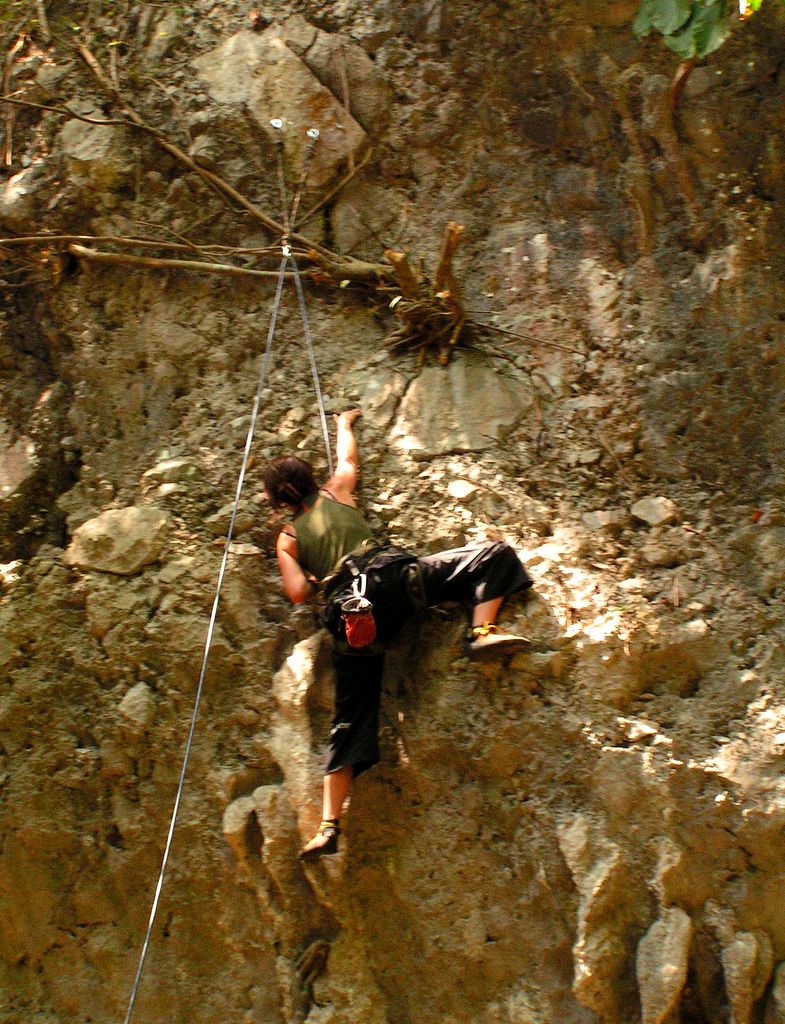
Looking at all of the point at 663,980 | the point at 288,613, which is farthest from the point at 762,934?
the point at 288,613

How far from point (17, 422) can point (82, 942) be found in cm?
217

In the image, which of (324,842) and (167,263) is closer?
(324,842)

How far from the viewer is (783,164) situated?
416 cm

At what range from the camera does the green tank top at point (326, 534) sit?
3422 mm

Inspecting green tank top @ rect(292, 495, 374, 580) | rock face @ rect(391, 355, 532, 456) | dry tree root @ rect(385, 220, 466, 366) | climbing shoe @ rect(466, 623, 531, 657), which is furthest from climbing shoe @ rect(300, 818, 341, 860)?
dry tree root @ rect(385, 220, 466, 366)

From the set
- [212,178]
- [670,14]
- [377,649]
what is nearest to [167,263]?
[212,178]

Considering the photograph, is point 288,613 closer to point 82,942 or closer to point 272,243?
point 82,942

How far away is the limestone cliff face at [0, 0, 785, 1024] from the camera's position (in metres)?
3.22

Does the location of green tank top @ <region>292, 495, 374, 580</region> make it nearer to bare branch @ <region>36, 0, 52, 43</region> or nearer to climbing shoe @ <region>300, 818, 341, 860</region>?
climbing shoe @ <region>300, 818, 341, 860</region>

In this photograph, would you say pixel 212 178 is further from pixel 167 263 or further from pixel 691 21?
pixel 691 21

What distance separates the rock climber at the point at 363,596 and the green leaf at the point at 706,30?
1.90 m

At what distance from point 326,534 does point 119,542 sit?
936mm

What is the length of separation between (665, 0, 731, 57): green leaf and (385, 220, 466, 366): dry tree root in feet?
3.51

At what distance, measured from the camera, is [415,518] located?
3713mm
